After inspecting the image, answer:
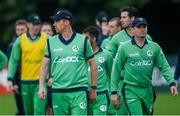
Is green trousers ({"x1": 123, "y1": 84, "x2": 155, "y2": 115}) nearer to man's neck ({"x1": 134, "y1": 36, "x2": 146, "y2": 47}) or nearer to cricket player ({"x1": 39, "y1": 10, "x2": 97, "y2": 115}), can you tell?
man's neck ({"x1": 134, "y1": 36, "x2": 146, "y2": 47})

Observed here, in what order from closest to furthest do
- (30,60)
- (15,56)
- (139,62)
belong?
(139,62), (15,56), (30,60)

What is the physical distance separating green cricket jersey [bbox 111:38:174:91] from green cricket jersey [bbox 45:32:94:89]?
83 cm

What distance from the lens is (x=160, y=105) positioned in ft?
89.2

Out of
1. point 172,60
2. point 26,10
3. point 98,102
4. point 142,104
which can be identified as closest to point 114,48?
point 98,102

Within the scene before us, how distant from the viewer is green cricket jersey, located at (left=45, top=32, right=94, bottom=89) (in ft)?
50.1

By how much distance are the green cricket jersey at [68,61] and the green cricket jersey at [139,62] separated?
2.73 feet

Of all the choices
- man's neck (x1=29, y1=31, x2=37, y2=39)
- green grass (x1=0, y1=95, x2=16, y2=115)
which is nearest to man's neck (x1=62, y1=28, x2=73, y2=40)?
man's neck (x1=29, y1=31, x2=37, y2=39)

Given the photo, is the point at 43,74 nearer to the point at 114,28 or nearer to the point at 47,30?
the point at 114,28

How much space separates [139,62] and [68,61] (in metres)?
1.47

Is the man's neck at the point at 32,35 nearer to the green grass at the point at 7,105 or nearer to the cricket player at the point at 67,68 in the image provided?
the cricket player at the point at 67,68

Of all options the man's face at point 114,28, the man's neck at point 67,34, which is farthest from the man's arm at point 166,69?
the man's face at point 114,28

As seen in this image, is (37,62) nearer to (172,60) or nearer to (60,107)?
(60,107)

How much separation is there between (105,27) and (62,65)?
6883 mm

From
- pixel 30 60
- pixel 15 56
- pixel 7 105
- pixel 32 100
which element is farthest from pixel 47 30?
pixel 7 105
